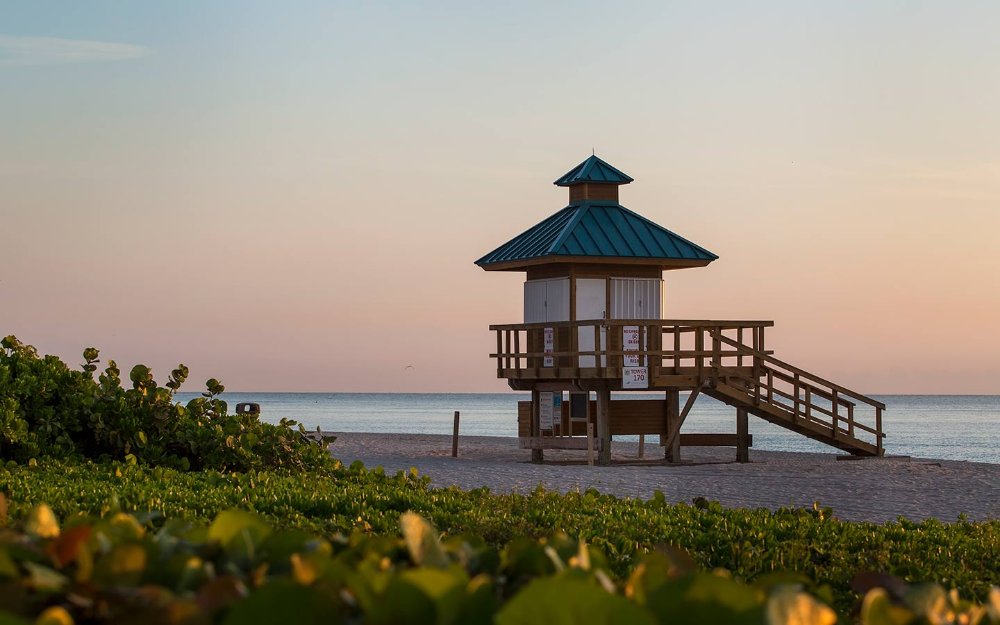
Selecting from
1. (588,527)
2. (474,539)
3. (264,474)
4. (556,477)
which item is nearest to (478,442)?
(556,477)

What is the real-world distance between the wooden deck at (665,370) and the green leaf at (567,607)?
22.4 meters

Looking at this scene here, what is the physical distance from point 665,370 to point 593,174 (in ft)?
17.7

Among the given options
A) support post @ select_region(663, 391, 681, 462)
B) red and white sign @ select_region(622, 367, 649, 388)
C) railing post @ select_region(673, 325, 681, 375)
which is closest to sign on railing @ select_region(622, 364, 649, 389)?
red and white sign @ select_region(622, 367, 649, 388)

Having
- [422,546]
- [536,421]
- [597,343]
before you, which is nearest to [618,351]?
[597,343]

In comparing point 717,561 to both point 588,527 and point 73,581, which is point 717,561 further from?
point 73,581

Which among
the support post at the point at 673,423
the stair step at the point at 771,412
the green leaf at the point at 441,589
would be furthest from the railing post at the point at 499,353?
the green leaf at the point at 441,589

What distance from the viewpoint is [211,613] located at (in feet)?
6.71

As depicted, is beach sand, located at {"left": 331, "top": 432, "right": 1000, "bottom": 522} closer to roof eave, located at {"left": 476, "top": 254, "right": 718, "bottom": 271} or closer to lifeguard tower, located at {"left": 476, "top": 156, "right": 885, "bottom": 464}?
lifeguard tower, located at {"left": 476, "top": 156, "right": 885, "bottom": 464}

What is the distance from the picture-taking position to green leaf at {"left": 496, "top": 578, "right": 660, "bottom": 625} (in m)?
1.88

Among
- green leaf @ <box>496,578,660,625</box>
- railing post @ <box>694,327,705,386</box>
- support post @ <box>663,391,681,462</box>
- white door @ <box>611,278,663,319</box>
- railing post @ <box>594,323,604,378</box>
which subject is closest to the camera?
green leaf @ <box>496,578,660,625</box>

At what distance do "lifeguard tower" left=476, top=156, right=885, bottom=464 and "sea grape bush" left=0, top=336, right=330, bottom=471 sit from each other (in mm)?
11216

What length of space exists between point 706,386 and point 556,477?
6490 mm

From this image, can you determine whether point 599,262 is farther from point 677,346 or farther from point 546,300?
point 677,346

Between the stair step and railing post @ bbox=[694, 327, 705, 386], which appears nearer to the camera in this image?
railing post @ bbox=[694, 327, 705, 386]
